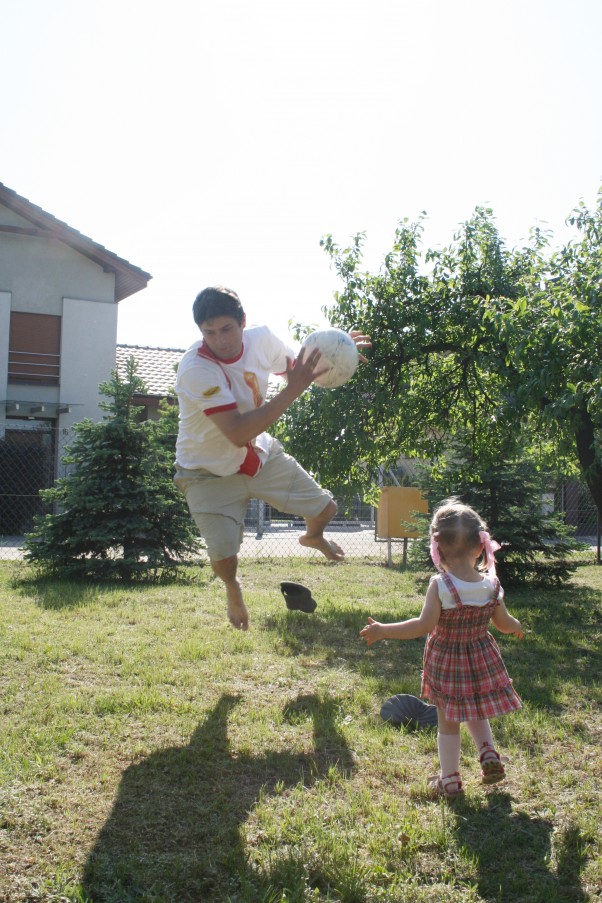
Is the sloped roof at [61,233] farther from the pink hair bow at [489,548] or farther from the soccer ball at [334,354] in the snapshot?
the pink hair bow at [489,548]

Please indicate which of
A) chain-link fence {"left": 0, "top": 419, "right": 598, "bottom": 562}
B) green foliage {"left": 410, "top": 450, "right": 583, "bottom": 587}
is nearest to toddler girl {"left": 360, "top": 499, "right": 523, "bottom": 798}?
green foliage {"left": 410, "top": 450, "right": 583, "bottom": 587}

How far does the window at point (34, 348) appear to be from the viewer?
2134 centimetres

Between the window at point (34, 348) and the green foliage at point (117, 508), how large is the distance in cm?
1207

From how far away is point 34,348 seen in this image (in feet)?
70.6

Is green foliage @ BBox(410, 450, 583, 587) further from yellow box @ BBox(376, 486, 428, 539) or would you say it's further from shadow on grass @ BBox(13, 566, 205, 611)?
shadow on grass @ BBox(13, 566, 205, 611)

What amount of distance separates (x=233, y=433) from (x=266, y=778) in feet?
5.73

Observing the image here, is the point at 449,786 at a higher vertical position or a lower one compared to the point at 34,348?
lower

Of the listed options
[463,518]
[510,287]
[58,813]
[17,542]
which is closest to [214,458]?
[463,518]

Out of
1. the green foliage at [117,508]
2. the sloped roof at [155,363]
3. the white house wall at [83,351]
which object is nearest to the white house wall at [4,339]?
the white house wall at [83,351]

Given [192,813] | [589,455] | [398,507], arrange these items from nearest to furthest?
[192,813] → [589,455] → [398,507]

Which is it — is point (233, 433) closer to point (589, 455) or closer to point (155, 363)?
point (589, 455)

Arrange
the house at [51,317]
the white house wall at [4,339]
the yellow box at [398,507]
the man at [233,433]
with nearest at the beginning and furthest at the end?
1. the man at [233,433]
2. the yellow box at [398,507]
3. the white house wall at [4,339]
4. the house at [51,317]

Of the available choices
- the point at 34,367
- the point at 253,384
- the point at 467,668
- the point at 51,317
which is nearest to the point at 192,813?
the point at 467,668

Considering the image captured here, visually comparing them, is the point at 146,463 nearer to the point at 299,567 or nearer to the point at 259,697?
the point at 299,567
